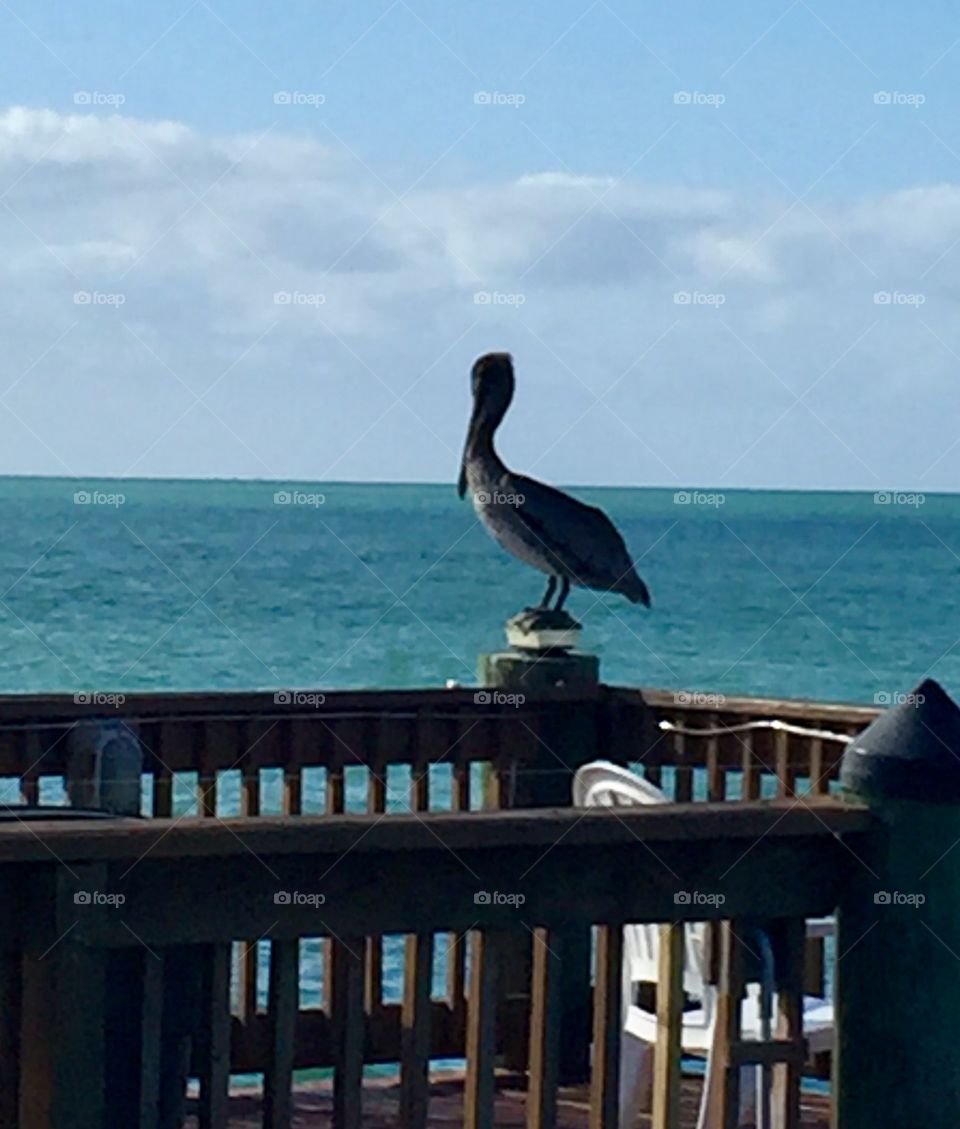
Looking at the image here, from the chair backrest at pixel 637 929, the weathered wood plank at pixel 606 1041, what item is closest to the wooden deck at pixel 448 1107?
the chair backrest at pixel 637 929

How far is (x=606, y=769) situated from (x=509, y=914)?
232 centimetres

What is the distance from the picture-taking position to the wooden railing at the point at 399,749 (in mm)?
6324

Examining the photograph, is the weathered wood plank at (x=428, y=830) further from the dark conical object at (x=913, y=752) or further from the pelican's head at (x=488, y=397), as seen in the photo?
the pelican's head at (x=488, y=397)

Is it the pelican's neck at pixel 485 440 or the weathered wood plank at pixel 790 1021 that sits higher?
the pelican's neck at pixel 485 440

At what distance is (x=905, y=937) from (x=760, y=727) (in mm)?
3070

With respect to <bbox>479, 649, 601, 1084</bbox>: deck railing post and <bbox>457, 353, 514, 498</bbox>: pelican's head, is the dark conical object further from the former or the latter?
<bbox>457, 353, 514, 498</bbox>: pelican's head

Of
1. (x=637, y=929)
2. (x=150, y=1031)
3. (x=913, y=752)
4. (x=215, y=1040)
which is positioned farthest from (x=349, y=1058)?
(x=637, y=929)

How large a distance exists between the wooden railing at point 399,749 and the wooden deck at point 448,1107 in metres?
0.12

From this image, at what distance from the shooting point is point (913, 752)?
12.7 ft

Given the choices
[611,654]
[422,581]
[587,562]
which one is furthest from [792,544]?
[587,562]

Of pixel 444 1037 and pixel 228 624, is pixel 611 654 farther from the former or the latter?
pixel 444 1037

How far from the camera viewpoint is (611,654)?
60.6 metres

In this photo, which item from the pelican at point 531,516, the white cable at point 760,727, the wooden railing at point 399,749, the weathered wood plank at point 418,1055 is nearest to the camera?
the weathered wood plank at point 418,1055

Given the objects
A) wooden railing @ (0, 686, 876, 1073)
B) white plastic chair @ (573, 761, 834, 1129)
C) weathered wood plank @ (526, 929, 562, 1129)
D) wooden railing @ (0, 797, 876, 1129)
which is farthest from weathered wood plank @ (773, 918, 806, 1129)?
wooden railing @ (0, 686, 876, 1073)
